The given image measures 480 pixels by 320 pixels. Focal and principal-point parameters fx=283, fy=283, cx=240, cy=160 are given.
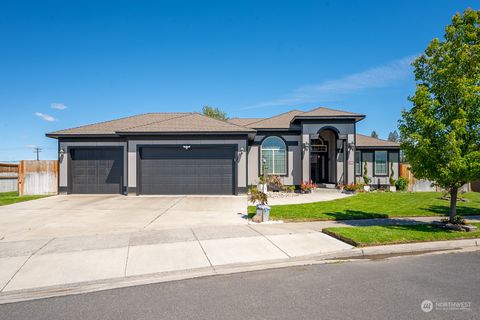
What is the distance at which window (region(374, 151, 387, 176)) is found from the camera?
2355 cm

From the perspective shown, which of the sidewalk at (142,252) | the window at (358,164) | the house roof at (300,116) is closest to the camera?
the sidewalk at (142,252)

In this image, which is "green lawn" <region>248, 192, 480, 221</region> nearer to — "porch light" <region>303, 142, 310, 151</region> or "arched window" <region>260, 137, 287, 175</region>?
"porch light" <region>303, 142, 310, 151</region>

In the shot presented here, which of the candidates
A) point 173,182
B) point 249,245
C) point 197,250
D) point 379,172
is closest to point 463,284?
point 249,245

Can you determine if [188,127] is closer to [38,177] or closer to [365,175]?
[38,177]

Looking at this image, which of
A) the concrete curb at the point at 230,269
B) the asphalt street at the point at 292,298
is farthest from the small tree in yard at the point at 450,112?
the asphalt street at the point at 292,298

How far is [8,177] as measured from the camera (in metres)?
22.2

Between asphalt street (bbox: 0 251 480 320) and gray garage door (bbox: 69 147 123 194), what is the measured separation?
15432 mm

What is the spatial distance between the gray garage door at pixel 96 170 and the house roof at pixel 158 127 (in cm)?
133

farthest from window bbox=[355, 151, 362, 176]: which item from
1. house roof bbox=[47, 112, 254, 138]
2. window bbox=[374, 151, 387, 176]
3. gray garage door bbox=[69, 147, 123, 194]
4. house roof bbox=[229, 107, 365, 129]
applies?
gray garage door bbox=[69, 147, 123, 194]

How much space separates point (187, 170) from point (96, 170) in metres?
6.42

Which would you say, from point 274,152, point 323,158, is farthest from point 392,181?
point 274,152

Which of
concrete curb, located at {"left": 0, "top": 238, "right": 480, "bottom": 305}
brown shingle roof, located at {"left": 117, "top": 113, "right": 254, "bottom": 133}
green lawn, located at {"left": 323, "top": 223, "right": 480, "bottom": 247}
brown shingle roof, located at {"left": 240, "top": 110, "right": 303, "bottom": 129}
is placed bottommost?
concrete curb, located at {"left": 0, "top": 238, "right": 480, "bottom": 305}

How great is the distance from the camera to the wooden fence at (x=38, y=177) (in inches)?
720

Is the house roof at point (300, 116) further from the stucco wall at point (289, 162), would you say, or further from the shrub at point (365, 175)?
the shrub at point (365, 175)
